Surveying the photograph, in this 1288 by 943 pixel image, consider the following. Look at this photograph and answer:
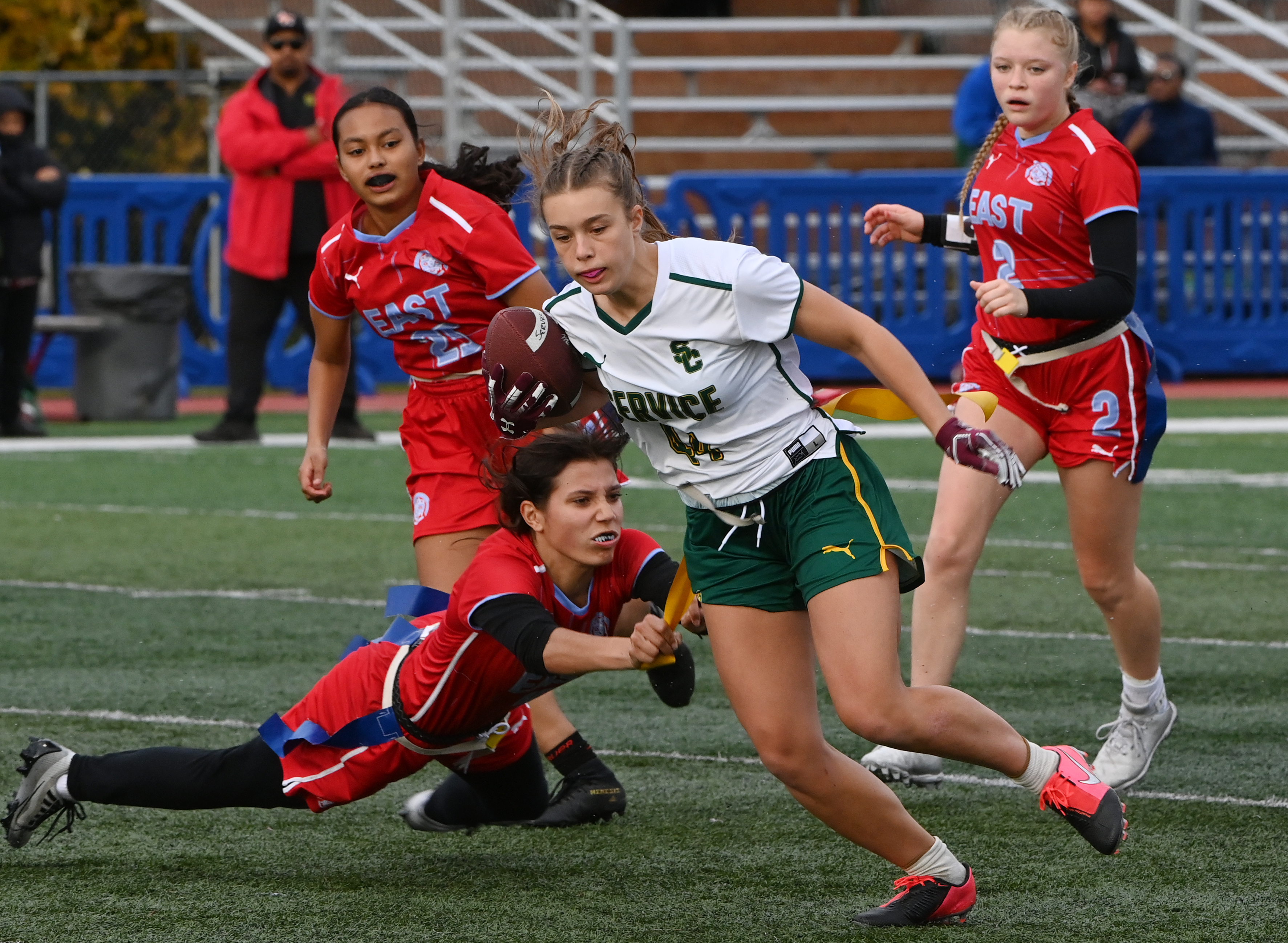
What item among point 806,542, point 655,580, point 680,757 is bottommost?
point 680,757

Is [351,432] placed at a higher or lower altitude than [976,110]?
lower

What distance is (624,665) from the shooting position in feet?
13.6

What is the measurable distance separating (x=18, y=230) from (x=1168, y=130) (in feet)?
30.9

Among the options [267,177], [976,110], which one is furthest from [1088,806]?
[976,110]

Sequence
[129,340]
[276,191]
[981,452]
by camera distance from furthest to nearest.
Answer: [129,340], [276,191], [981,452]

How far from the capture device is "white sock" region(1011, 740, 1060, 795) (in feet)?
14.8

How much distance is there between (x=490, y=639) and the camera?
14.8 ft

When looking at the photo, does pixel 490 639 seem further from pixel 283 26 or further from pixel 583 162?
pixel 283 26

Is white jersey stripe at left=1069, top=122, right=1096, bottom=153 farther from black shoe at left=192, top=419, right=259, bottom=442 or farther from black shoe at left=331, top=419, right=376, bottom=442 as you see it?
black shoe at left=192, top=419, right=259, bottom=442

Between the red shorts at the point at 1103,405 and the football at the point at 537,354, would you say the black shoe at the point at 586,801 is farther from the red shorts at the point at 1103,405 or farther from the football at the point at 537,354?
the red shorts at the point at 1103,405

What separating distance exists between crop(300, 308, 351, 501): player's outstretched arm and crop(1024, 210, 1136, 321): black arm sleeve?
75.7 inches

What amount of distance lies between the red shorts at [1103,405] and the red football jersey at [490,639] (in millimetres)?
1531

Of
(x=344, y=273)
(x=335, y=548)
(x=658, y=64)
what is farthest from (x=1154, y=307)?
(x=344, y=273)

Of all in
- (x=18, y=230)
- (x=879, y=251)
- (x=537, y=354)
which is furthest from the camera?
(x=879, y=251)
